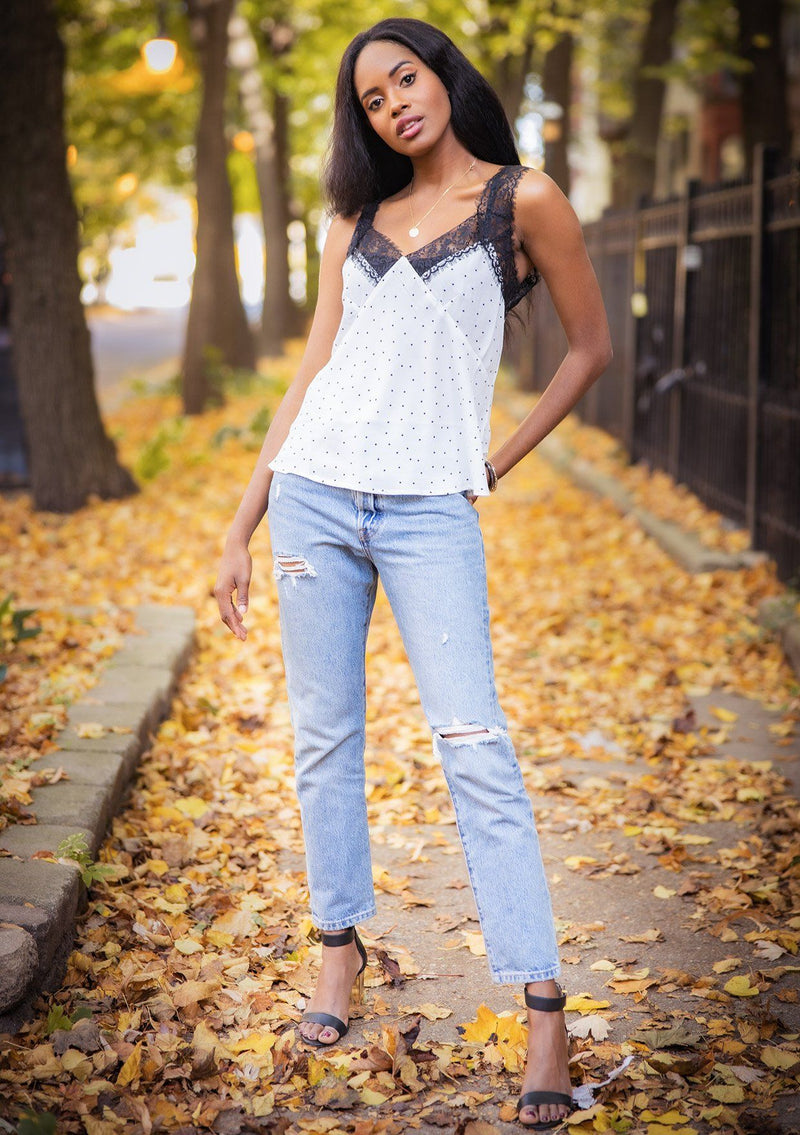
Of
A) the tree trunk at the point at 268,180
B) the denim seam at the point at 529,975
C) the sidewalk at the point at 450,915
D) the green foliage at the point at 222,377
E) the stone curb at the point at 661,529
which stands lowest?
the sidewalk at the point at 450,915

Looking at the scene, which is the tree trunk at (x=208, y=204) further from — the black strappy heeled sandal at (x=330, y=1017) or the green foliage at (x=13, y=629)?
the black strappy heeled sandal at (x=330, y=1017)

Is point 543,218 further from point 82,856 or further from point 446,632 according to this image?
point 82,856

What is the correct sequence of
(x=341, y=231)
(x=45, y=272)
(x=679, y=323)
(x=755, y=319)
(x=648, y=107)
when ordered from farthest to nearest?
(x=648, y=107) < (x=679, y=323) < (x=45, y=272) < (x=755, y=319) < (x=341, y=231)

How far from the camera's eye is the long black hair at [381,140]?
8.86 ft

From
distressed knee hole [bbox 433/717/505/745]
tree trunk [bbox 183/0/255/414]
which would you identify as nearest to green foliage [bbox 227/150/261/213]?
tree trunk [bbox 183/0/255/414]

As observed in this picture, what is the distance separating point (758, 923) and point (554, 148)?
52.5 feet

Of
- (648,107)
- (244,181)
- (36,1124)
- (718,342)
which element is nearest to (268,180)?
(648,107)

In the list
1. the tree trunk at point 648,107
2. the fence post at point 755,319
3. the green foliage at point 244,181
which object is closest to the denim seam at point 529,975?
the fence post at point 755,319

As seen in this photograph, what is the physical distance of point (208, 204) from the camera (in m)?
15.6

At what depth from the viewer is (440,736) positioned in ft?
8.75

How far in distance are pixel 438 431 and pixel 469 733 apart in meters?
0.63

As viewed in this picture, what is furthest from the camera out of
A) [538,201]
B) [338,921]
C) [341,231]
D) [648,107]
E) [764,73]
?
[648,107]

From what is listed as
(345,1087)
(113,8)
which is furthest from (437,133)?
(113,8)

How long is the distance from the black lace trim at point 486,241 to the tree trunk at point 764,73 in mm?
13325
